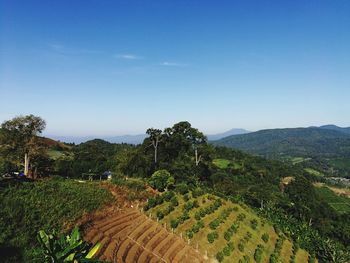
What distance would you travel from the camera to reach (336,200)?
136 meters

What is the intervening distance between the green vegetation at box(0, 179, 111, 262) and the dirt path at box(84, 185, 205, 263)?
5.77 feet

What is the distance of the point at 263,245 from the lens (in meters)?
29.5

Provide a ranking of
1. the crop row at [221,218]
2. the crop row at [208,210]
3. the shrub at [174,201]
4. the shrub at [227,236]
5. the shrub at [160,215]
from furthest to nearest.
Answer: the shrub at [174,201] → the crop row at [208,210] → the crop row at [221,218] → the shrub at [160,215] → the shrub at [227,236]

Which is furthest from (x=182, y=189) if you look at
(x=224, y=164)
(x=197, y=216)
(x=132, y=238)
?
(x=224, y=164)

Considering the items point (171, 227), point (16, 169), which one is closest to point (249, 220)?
point (171, 227)

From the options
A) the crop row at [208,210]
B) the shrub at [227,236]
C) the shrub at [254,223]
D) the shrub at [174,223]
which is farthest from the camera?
the shrub at [254,223]

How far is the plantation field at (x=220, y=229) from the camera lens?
81.8 feet

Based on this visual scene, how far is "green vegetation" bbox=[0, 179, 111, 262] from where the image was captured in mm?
18000

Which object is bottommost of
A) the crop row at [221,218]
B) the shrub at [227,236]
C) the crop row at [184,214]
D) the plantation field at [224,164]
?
the plantation field at [224,164]

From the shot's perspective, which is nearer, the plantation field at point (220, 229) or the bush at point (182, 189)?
the plantation field at point (220, 229)

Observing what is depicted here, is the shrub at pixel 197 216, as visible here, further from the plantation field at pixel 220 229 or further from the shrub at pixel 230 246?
the shrub at pixel 230 246

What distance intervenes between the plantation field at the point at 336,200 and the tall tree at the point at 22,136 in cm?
12806

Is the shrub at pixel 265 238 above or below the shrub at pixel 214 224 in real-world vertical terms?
below

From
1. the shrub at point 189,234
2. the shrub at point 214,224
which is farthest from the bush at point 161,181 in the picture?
the shrub at point 189,234
